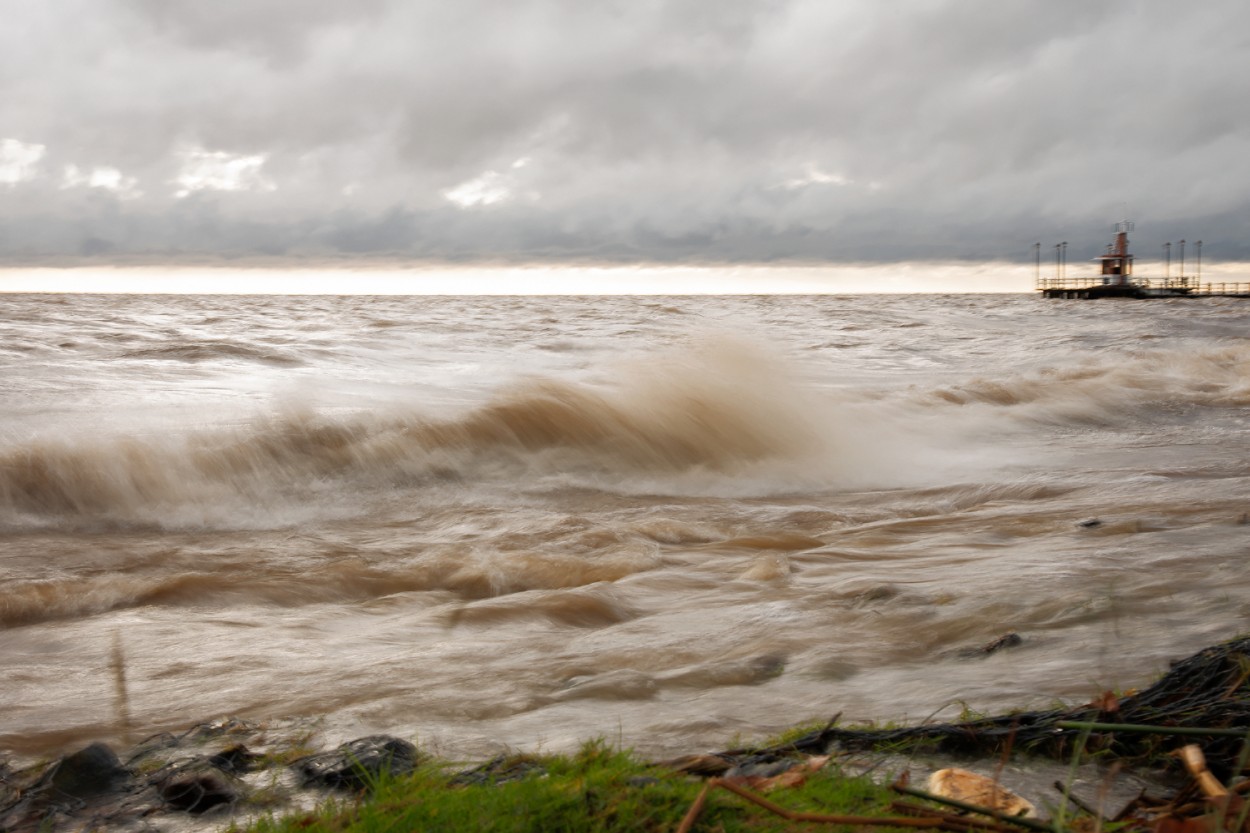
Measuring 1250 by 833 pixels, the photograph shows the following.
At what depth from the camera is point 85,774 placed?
259 centimetres

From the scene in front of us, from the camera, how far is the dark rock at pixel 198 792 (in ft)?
8.07

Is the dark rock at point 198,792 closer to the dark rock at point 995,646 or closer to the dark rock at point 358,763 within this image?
the dark rock at point 358,763

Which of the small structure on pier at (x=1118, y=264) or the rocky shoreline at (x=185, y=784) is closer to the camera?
the rocky shoreline at (x=185, y=784)

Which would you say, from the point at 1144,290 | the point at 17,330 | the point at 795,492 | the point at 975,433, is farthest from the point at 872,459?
the point at 1144,290

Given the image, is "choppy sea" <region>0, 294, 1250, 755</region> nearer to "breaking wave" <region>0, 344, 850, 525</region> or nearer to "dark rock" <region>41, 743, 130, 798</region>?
"breaking wave" <region>0, 344, 850, 525</region>

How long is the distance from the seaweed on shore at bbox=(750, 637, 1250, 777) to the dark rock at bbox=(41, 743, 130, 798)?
1729 millimetres

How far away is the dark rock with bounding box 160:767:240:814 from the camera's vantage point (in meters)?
2.46

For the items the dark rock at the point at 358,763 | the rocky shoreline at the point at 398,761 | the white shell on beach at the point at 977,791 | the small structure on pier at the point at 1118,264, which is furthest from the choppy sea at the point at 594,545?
the small structure on pier at the point at 1118,264

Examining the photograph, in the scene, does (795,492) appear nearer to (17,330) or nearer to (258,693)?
(258,693)

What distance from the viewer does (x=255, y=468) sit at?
8.41m

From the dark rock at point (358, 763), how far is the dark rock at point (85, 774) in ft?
1.63

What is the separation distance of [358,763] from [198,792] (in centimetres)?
46

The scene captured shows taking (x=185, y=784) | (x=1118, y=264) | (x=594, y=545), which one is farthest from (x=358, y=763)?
(x=1118, y=264)

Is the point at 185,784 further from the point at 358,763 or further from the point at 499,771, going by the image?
the point at 499,771
